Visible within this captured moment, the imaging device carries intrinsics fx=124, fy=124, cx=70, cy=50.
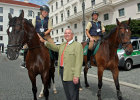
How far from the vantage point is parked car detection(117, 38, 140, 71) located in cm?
890

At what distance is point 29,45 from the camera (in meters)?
3.32

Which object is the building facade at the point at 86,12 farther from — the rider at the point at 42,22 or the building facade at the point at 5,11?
the rider at the point at 42,22

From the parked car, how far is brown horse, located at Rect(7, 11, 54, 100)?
6884 millimetres

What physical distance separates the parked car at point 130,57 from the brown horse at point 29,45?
22.6 feet

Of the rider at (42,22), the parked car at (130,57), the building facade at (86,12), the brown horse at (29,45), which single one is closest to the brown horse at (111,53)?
the brown horse at (29,45)

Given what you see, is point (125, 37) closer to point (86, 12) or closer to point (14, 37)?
point (14, 37)

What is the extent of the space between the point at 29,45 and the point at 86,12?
3010 cm

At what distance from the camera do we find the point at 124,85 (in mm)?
5598

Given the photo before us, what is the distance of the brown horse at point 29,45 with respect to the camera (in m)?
2.61

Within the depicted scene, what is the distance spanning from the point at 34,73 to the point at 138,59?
29.4ft

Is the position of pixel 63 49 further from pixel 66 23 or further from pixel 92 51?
pixel 66 23

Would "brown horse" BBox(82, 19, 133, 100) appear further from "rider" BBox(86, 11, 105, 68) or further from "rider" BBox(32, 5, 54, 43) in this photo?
"rider" BBox(32, 5, 54, 43)

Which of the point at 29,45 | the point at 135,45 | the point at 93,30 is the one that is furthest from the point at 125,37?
the point at 135,45

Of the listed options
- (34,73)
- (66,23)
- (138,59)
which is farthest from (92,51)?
(66,23)
